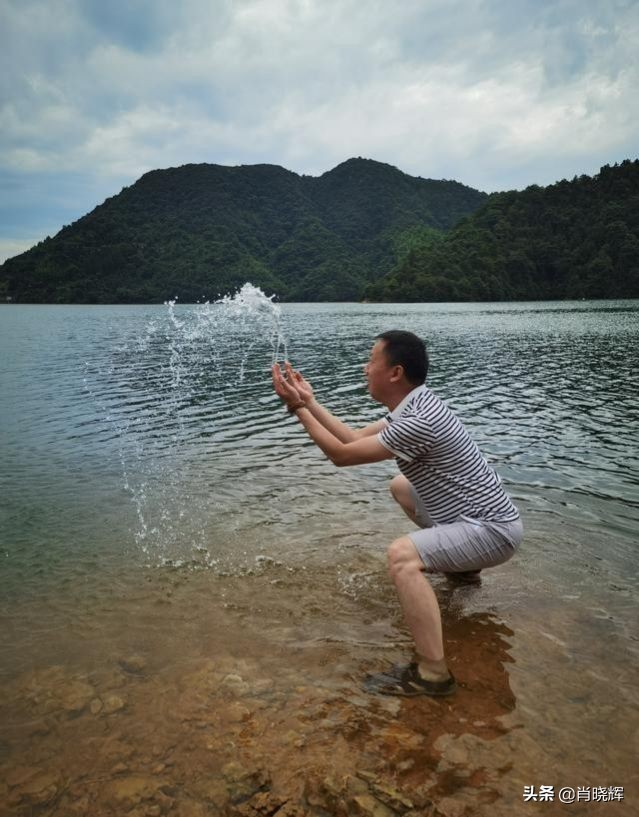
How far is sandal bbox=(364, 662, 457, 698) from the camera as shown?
428cm

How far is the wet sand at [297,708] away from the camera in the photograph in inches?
132

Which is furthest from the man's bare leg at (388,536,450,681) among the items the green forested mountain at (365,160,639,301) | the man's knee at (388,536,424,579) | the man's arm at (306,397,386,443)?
the green forested mountain at (365,160,639,301)

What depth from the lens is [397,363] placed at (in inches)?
186

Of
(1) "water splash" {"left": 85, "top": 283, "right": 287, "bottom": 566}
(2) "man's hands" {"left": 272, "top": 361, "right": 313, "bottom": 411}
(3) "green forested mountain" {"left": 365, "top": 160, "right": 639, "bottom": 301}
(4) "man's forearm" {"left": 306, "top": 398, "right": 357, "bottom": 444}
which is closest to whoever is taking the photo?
(2) "man's hands" {"left": 272, "top": 361, "right": 313, "bottom": 411}

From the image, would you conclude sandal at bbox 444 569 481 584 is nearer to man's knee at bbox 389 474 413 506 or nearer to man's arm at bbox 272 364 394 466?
man's knee at bbox 389 474 413 506

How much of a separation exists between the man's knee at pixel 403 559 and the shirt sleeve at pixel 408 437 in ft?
2.53

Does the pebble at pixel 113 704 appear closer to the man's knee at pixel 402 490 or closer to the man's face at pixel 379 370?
the man's face at pixel 379 370

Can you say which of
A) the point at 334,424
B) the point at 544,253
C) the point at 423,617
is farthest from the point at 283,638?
the point at 544,253

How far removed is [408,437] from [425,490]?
71 centimetres

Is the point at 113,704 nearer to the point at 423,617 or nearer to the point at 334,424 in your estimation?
the point at 423,617

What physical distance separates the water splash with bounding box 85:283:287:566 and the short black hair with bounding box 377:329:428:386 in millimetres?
2380

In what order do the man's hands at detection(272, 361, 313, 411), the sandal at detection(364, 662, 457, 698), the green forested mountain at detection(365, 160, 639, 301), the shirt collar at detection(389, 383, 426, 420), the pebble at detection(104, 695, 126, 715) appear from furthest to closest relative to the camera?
the green forested mountain at detection(365, 160, 639, 301)
the man's hands at detection(272, 361, 313, 411)
the shirt collar at detection(389, 383, 426, 420)
the sandal at detection(364, 662, 457, 698)
the pebble at detection(104, 695, 126, 715)

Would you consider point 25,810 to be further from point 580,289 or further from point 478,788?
point 580,289

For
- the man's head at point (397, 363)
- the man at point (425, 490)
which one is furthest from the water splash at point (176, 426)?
the man at point (425, 490)
